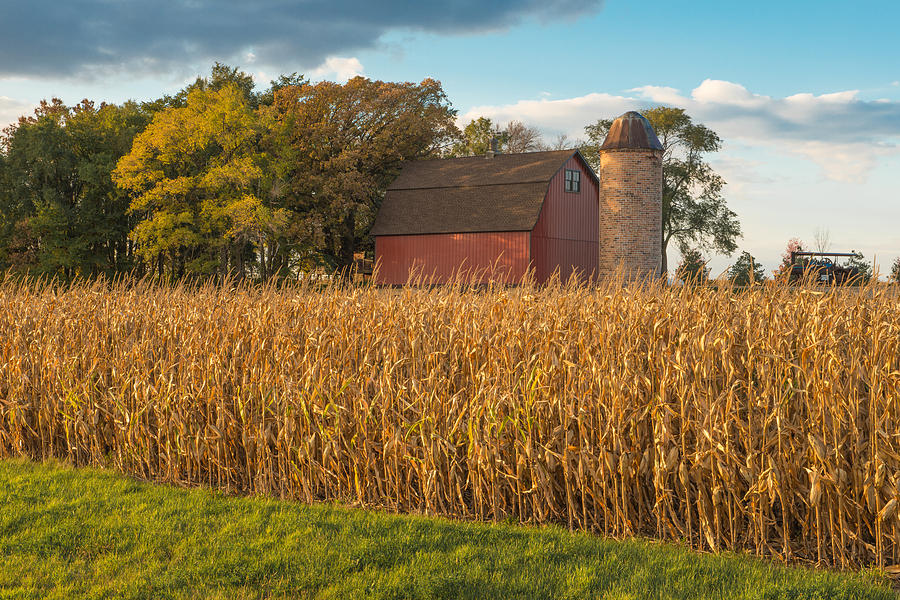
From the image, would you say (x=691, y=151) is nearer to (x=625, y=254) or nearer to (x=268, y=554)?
(x=625, y=254)

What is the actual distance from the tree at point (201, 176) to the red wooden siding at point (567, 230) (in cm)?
1123

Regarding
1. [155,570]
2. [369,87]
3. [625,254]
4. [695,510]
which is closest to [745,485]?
[695,510]

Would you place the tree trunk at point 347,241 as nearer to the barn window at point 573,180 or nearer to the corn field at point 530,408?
the barn window at point 573,180

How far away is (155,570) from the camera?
537 centimetres

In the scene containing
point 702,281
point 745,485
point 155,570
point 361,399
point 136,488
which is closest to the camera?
point 155,570

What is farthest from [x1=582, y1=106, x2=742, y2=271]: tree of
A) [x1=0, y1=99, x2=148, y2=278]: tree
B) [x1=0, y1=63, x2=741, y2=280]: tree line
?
[x1=0, y1=99, x2=148, y2=278]: tree

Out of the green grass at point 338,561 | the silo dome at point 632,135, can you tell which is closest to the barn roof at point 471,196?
the silo dome at point 632,135

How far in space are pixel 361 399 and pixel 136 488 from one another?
92.8 inches

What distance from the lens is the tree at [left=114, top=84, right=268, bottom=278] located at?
3488 cm

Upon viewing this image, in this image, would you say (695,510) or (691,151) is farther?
(691,151)

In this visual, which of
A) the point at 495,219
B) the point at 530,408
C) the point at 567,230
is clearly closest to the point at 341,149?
the point at 495,219

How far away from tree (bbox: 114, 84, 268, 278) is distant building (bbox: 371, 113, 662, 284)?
595 centimetres

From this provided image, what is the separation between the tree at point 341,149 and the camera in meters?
37.1

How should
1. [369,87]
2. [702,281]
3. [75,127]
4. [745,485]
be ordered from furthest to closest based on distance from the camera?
[75,127] < [369,87] < [702,281] < [745,485]
